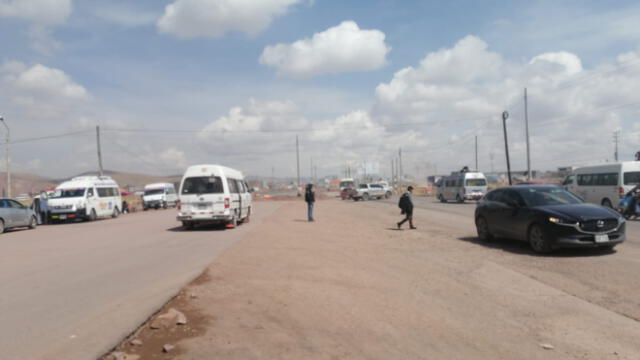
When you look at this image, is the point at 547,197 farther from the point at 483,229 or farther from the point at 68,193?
the point at 68,193

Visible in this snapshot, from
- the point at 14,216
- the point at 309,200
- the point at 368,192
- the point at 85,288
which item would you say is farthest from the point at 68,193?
the point at 368,192

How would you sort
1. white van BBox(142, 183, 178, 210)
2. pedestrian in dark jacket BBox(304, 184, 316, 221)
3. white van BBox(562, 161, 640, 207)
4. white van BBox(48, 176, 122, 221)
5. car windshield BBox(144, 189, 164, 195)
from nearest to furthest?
white van BBox(562, 161, 640, 207), pedestrian in dark jacket BBox(304, 184, 316, 221), white van BBox(48, 176, 122, 221), white van BBox(142, 183, 178, 210), car windshield BBox(144, 189, 164, 195)

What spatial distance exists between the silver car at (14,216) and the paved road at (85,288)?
699 centimetres

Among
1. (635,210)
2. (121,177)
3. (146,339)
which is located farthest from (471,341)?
(121,177)

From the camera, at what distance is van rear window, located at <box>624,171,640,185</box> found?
21.6 m

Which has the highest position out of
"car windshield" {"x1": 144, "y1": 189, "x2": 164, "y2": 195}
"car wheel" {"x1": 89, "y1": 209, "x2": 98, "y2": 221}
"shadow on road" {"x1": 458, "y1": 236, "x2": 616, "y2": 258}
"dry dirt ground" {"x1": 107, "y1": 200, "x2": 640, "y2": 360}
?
"car windshield" {"x1": 144, "y1": 189, "x2": 164, "y2": 195}

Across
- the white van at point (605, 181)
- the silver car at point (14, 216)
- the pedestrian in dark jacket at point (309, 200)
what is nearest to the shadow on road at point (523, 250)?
the pedestrian in dark jacket at point (309, 200)

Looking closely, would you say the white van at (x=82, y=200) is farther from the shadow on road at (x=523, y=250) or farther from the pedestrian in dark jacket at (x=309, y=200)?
the shadow on road at (x=523, y=250)

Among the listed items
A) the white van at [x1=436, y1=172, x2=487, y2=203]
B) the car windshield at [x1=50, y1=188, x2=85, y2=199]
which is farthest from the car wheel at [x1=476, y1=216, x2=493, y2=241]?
the white van at [x1=436, y1=172, x2=487, y2=203]

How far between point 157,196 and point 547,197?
37055mm

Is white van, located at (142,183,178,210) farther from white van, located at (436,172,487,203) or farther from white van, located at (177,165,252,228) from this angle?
white van, located at (177,165,252,228)

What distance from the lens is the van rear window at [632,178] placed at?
21.6 meters

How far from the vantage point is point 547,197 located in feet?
40.1

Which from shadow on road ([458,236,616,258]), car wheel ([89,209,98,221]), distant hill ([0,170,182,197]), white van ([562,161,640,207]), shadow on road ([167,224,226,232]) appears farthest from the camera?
distant hill ([0,170,182,197])
